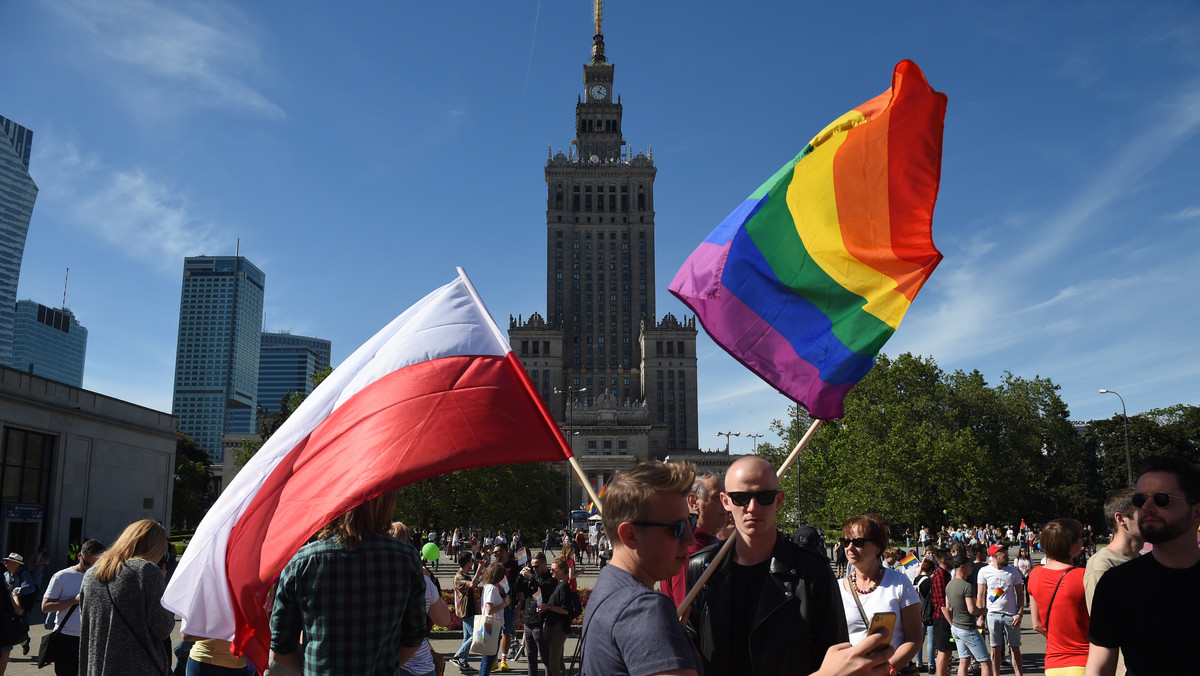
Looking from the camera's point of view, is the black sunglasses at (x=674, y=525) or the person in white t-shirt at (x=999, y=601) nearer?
the black sunglasses at (x=674, y=525)

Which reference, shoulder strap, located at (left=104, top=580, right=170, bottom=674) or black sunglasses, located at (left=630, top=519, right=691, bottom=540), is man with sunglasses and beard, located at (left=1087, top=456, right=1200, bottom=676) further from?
shoulder strap, located at (left=104, top=580, right=170, bottom=674)

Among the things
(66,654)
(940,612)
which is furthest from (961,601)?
(66,654)

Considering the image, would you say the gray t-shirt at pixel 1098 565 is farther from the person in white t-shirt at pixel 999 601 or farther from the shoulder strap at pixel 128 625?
the shoulder strap at pixel 128 625

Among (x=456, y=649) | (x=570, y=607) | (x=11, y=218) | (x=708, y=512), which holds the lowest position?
(x=456, y=649)

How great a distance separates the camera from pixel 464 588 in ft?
43.5

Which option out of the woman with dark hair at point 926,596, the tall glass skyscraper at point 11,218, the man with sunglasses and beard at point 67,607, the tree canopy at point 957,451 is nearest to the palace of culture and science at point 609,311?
the tree canopy at point 957,451

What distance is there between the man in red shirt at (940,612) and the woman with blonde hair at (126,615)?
928 centimetres

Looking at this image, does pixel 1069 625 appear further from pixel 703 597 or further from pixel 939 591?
pixel 939 591

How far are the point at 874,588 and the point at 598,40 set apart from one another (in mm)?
140200

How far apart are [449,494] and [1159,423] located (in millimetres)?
57404

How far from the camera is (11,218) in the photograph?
159500 mm

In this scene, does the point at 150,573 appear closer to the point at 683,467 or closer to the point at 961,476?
the point at 683,467

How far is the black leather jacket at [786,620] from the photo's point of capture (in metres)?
3.52

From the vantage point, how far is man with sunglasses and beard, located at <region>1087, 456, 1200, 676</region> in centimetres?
367
